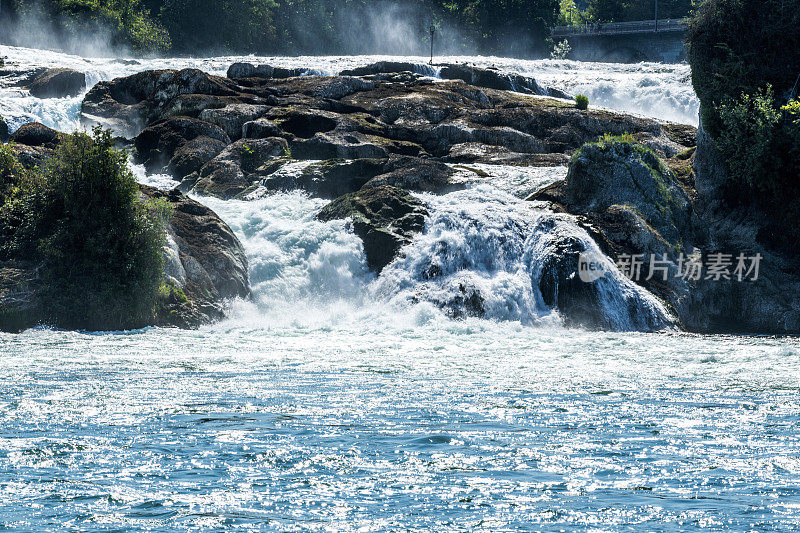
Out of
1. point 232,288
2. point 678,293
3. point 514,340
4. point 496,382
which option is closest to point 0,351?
point 232,288

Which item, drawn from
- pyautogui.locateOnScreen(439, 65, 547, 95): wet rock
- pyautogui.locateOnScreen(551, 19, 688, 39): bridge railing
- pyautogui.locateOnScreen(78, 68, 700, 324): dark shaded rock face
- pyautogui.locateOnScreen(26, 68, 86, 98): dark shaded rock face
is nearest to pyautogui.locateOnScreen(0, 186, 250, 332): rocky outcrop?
pyautogui.locateOnScreen(78, 68, 700, 324): dark shaded rock face

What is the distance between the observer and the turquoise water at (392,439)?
326 inches

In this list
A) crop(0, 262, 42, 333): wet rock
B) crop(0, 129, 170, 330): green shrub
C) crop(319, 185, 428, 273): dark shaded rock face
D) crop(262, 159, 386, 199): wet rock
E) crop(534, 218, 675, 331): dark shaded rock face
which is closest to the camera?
crop(0, 262, 42, 333): wet rock

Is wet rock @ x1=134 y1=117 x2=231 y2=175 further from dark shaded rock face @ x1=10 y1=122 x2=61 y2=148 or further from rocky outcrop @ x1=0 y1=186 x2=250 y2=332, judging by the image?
rocky outcrop @ x1=0 y1=186 x2=250 y2=332

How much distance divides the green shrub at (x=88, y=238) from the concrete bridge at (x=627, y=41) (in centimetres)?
8807

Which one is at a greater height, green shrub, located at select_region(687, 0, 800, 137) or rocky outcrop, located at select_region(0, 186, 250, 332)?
green shrub, located at select_region(687, 0, 800, 137)

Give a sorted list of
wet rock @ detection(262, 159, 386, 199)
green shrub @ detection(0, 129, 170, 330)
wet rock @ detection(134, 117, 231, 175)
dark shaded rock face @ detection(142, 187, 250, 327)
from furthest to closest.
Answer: wet rock @ detection(134, 117, 231, 175), wet rock @ detection(262, 159, 386, 199), dark shaded rock face @ detection(142, 187, 250, 327), green shrub @ detection(0, 129, 170, 330)

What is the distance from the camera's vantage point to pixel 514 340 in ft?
71.2

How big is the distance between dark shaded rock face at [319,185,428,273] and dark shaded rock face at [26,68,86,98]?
23.9 m

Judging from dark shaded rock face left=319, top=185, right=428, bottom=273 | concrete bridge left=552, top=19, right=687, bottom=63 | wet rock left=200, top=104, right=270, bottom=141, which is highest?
concrete bridge left=552, top=19, right=687, bottom=63

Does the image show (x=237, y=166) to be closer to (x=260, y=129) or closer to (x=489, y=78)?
(x=260, y=129)

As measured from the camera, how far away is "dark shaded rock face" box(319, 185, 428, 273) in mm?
27656

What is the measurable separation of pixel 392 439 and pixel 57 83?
41839 millimetres

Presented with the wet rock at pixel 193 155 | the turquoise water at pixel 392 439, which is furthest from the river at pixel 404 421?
the wet rock at pixel 193 155
